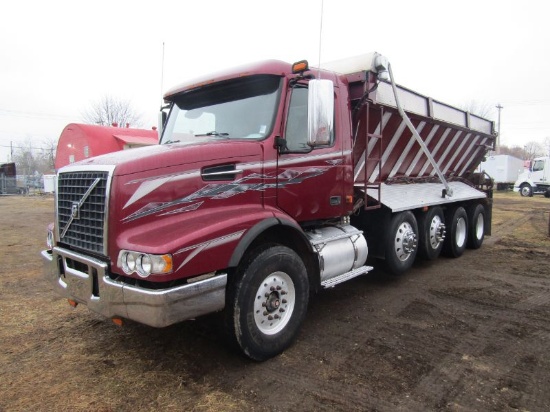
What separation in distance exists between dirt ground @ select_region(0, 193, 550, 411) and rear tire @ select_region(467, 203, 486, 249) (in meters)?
3.01

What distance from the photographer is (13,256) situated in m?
7.96

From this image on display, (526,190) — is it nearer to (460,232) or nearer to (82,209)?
(460,232)

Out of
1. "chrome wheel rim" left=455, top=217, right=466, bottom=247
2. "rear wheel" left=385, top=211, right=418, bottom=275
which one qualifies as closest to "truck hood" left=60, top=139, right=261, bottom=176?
"rear wheel" left=385, top=211, right=418, bottom=275

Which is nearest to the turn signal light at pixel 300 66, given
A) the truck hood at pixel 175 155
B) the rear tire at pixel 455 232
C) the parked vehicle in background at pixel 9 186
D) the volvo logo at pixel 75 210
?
the truck hood at pixel 175 155

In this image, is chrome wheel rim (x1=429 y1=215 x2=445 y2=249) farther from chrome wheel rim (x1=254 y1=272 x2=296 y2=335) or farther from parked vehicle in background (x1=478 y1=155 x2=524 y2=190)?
parked vehicle in background (x1=478 y1=155 x2=524 y2=190)

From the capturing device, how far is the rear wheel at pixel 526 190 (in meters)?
32.0

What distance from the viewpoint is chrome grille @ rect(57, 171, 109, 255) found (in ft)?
10.5

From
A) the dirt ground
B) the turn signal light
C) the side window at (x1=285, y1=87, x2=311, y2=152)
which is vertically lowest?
the dirt ground

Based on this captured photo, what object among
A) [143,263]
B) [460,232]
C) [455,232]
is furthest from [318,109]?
[460,232]

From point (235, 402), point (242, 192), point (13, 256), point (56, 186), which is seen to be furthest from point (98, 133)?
point (235, 402)

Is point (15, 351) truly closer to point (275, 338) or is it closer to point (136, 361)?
point (136, 361)

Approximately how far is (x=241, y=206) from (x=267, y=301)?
906 millimetres

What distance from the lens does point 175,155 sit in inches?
131

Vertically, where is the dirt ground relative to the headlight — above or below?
below
